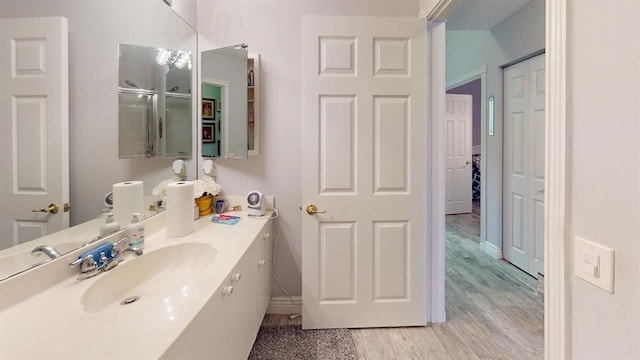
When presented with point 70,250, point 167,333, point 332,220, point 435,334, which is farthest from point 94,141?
point 435,334

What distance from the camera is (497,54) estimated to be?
3229 mm

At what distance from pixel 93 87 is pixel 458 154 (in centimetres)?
555

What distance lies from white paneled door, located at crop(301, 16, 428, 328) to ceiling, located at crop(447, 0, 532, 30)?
4.17ft

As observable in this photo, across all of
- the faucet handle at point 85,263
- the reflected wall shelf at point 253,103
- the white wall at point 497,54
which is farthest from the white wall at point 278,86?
the white wall at point 497,54

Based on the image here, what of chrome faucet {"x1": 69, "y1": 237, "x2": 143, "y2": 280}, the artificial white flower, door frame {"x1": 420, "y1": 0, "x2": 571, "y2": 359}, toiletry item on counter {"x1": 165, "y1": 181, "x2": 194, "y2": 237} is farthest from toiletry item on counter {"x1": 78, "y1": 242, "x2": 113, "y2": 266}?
door frame {"x1": 420, "y1": 0, "x2": 571, "y2": 359}

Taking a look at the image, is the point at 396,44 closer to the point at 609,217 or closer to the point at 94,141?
the point at 609,217

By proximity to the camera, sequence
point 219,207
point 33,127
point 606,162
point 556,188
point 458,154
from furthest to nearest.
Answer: point 458,154, point 219,207, point 33,127, point 556,188, point 606,162

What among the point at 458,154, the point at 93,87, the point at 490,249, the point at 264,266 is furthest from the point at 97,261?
the point at 458,154

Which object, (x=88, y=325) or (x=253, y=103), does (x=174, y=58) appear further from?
(x=88, y=325)

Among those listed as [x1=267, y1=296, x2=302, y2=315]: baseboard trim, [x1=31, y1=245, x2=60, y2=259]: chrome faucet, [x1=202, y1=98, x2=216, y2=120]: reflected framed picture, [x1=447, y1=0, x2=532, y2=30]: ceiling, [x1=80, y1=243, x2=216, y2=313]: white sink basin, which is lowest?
[x1=267, y1=296, x2=302, y2=315]: baseboard trim

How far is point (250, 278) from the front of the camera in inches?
58.6

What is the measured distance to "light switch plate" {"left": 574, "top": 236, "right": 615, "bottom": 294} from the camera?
655mm

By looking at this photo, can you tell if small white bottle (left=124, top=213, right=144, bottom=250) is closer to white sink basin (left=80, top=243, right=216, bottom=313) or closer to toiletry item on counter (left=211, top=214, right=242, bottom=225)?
white sink basin (left=80, top=243, right=216, bottom=313)

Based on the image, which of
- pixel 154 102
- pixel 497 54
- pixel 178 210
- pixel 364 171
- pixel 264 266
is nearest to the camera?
pixel 178 210
